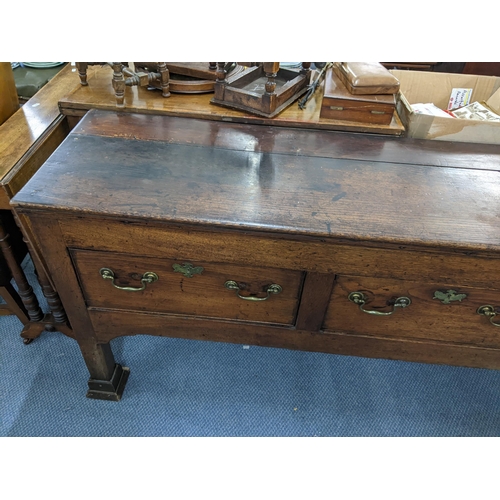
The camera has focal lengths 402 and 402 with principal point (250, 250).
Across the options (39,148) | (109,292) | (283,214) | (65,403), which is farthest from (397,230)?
(65,403)

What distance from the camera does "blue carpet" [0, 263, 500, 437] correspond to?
49.5 inches

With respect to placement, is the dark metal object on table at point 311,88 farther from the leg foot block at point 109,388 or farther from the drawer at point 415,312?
the leg foot block at point 109,388

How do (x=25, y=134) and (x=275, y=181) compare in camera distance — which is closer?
(x=275, y=181)

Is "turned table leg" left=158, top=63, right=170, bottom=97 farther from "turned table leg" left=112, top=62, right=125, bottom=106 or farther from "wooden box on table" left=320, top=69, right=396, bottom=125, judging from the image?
"wooden box on table" left=320, top=69, right=396, bottom=125

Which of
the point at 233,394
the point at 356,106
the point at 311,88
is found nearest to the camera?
the point at 356,106

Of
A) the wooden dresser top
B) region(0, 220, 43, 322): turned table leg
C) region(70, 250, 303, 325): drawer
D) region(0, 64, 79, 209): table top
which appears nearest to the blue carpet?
region(0, 220, 43, 322): turned table leg

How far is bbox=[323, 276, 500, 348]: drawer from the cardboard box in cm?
46

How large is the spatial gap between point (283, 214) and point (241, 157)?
0.79 feet

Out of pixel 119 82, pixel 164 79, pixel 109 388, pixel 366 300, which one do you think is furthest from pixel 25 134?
pixel 366 300

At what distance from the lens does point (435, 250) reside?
0.80 metres

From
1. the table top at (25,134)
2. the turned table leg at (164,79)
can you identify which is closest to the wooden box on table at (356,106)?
the turned table leg at (164,79)

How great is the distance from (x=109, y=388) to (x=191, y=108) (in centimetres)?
90

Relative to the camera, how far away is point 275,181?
92 cm

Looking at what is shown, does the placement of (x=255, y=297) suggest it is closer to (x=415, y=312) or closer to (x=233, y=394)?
(x=415, y=312)
